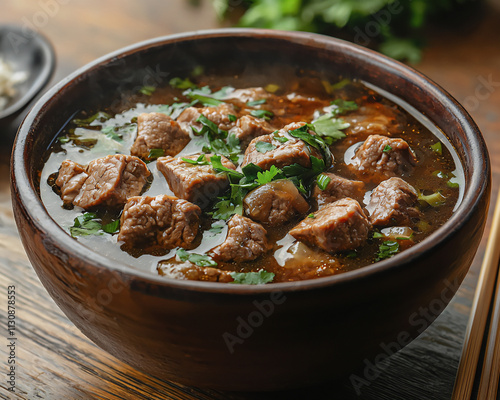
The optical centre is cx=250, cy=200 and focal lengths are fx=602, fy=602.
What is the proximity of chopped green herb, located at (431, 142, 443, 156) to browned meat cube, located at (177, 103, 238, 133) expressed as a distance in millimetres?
869

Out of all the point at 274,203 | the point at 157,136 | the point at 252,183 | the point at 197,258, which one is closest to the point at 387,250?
the point at 274,203

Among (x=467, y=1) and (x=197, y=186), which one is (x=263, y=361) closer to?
(x=197, y=186)

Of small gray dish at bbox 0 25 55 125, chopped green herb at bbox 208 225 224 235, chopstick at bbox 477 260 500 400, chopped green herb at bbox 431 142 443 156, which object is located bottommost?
small gray dish at bbox 0 25 55 125

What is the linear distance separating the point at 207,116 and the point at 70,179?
0.69m

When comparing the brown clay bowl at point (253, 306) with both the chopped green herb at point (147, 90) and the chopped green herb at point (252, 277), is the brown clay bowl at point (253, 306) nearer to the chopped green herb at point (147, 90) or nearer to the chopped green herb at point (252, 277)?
the chopped green herb at point (252, 277)

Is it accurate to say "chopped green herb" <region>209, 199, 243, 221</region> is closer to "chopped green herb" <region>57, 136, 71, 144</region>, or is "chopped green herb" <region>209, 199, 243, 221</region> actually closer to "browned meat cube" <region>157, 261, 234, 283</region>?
"browned meat cube" <region>157, 261, 234, 283</region>

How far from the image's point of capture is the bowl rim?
165 cm

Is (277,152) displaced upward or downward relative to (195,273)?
upward

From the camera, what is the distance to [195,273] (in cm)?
199

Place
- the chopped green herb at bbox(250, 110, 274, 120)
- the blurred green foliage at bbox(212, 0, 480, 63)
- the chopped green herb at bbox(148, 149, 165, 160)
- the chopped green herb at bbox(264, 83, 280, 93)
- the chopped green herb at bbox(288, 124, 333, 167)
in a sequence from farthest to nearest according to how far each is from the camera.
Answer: the blurred green foliage at bbox(212, 0, 480, 63) < the chopped green herb at bbox(264, 83, 280, 93) < the chopped green herb at bbox(250, 110, 274, 120) < the chopped green herb at bbox(148, 149, 165, 160) < the chopped green herb at bbox(288, 124, 333, 167)

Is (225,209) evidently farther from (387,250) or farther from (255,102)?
(255,102)

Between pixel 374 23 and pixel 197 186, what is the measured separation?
300 centimetres

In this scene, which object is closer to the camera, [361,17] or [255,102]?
[255,102]

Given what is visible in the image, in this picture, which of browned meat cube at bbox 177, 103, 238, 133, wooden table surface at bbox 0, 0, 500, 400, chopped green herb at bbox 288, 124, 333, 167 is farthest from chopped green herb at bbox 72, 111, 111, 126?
chopped green herb at bbox 288, 124, 333, 167
